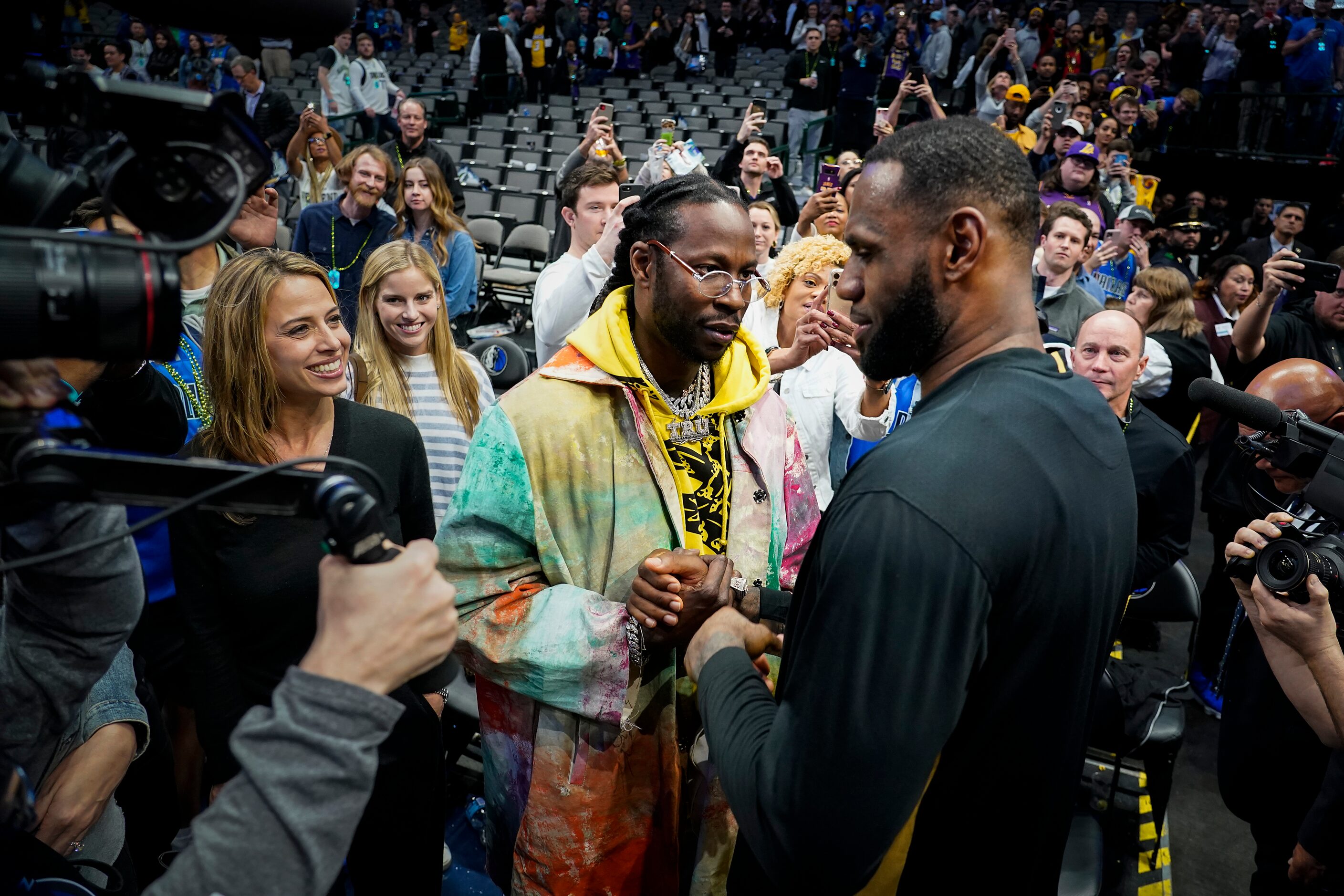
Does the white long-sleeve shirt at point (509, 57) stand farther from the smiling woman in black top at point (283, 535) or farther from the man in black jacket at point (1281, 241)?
the smiling woman in black top at point (283, 535)

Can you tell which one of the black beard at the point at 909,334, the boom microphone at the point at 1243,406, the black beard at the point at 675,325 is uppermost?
the black beard at the point at 909,334

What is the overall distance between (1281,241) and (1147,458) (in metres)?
5.87

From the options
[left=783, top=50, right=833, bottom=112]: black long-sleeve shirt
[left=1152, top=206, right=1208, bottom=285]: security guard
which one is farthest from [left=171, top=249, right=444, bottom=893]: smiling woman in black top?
[left=783, top=50, right=833, bottom=112]: black long-sleeve shirt

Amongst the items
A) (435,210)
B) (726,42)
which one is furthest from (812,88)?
(435,210)

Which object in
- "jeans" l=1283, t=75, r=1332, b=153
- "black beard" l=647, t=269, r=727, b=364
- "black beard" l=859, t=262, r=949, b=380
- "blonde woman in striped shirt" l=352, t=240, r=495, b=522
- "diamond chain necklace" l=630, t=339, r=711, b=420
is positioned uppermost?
"jeans" l=1283, t=75, r=1332, b=153

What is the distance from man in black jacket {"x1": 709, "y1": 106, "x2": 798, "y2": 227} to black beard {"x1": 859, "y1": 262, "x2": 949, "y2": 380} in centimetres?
431

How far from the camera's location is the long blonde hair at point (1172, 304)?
16.8 feet

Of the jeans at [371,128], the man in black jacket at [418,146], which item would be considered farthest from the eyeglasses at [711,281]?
the jeans at [371,128]

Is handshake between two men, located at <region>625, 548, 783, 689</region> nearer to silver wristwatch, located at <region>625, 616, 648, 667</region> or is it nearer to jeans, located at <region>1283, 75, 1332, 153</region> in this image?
silver wristwatch, located at <region>625, 616, 648, 667</region>

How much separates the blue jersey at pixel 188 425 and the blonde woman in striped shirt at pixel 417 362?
20.1 inches

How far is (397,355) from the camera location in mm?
3252

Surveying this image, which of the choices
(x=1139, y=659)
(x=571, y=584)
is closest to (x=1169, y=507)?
(x=1139, y=659)

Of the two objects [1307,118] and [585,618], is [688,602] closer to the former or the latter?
[585,618]

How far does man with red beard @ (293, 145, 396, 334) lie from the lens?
5074mm
